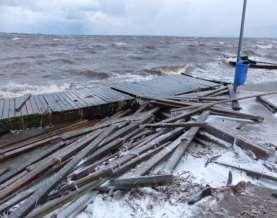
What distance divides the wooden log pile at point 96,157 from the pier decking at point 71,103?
1.80 feet

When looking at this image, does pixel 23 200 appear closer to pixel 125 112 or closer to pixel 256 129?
pixel 125 112

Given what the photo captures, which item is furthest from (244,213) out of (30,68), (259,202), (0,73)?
(30,68)

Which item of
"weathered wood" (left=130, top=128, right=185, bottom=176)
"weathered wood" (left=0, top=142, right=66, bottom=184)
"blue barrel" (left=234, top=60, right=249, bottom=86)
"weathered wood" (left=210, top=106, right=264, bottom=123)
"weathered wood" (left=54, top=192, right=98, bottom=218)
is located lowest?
"weathered wood" (left=54, top=192, right=98, bottom=218)

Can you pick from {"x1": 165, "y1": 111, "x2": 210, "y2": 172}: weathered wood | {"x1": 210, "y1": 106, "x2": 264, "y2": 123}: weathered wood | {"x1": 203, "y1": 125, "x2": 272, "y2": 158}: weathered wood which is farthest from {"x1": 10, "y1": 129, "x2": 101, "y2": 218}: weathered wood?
{"x1": 210, "y1": 106, "x2": 264, "y2": 123}: weathered wood

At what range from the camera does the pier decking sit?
287 inches

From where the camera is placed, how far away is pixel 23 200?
4.15 metres

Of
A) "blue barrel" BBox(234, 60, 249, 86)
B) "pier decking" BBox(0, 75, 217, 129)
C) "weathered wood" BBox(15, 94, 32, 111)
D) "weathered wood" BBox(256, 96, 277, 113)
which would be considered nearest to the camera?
→ "pier decking" BBox(0, 75, 217, 129)

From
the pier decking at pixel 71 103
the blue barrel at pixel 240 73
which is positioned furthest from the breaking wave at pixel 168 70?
the blue barrel at pixel 240 73

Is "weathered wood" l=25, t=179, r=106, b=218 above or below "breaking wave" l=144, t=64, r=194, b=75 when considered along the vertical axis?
below

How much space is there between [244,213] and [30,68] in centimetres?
1925

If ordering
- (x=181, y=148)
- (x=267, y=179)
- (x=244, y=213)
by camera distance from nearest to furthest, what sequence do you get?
(x=244, y=213), (x=267, y=179), (x=181, y=148)

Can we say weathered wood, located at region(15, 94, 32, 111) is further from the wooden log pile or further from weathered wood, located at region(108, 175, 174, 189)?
weathered wood, located at region(108, 175, 174, 189)

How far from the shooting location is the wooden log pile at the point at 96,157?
13.9 ft

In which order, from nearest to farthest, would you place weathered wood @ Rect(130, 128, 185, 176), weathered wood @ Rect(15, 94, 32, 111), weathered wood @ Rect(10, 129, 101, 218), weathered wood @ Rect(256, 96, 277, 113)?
weathered wood @ Rect(10, 129, 101, 218) → weathered wood @ Rect(130, 128, 185, 176) → weathered wood @ Rect(15, 94, 32, 111) → weathered wood @ Rect(256, 96, 277, 113)
